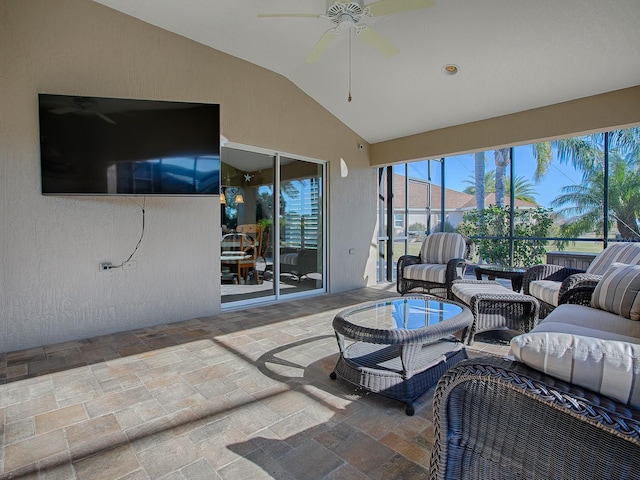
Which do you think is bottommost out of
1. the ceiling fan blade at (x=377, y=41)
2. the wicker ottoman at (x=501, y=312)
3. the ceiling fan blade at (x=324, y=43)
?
the wicker ottoman at (x=501, y=312)

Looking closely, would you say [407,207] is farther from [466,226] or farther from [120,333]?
[120,333]

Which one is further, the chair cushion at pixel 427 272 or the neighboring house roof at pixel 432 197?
the neighboring house roof at pixel 432 197

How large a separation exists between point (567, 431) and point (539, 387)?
0.41 feet

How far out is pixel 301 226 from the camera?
5.61 meters

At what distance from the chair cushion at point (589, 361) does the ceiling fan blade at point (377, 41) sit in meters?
2.93

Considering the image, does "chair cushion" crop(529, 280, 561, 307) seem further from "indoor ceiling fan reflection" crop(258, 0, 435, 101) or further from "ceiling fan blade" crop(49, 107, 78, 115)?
"ceiling fan blade" crop(49, 107, 78, 115)

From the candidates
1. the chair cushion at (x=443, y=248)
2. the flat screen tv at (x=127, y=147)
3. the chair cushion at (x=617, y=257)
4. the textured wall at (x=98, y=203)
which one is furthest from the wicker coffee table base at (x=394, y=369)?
the chair cushion at (x=443, y=248)

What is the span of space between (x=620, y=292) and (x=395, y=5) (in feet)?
8.91

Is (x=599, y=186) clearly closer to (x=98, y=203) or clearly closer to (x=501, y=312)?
(x=501, y=312)

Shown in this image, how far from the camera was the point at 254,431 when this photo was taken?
2004 millimetres

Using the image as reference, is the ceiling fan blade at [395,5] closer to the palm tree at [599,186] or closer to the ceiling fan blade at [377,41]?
the ceiling fan blade at [377,41]

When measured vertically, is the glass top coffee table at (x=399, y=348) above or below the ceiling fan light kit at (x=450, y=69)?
below

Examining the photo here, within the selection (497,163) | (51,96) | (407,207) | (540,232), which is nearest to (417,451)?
(51,96)

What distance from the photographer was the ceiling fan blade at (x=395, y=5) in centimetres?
269
